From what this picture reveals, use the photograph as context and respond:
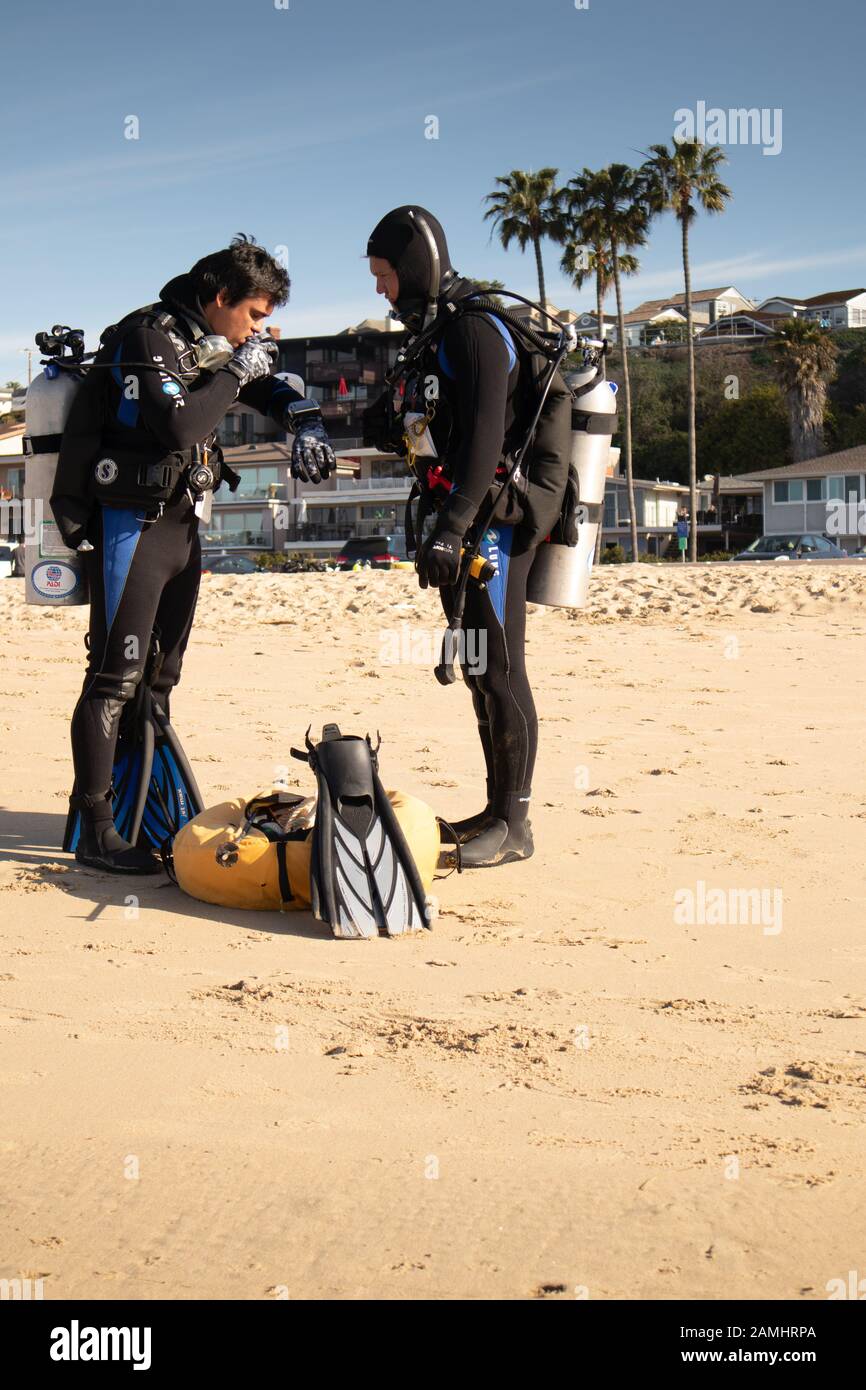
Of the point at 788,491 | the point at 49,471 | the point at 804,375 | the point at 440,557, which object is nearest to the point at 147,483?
the point at 49,471

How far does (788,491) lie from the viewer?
51938mm

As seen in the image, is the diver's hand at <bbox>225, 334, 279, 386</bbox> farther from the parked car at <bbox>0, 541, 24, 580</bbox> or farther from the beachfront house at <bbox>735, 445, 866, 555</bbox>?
the beachfront house at <bbox>735, 445, 866, 555</bbox>

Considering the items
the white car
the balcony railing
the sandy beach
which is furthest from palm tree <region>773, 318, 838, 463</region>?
the sandy beach

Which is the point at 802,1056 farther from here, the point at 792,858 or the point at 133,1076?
the point at 792,858

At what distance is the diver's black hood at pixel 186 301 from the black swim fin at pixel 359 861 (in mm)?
1507

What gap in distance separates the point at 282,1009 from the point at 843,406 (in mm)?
67502

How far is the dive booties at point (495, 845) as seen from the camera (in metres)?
4.36

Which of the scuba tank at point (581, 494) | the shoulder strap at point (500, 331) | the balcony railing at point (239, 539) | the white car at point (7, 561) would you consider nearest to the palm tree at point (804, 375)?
the balcony railing at point (239, 539)

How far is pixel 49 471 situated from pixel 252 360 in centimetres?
76

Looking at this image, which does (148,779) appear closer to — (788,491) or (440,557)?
(440,557)

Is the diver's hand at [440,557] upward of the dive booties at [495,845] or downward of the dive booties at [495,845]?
upward

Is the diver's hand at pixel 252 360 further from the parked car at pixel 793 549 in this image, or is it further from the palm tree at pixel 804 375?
the palm tree at pixel 804 375

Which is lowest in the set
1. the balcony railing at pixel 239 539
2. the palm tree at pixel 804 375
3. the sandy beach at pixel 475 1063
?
the sandy beach at pixel 475 1063
